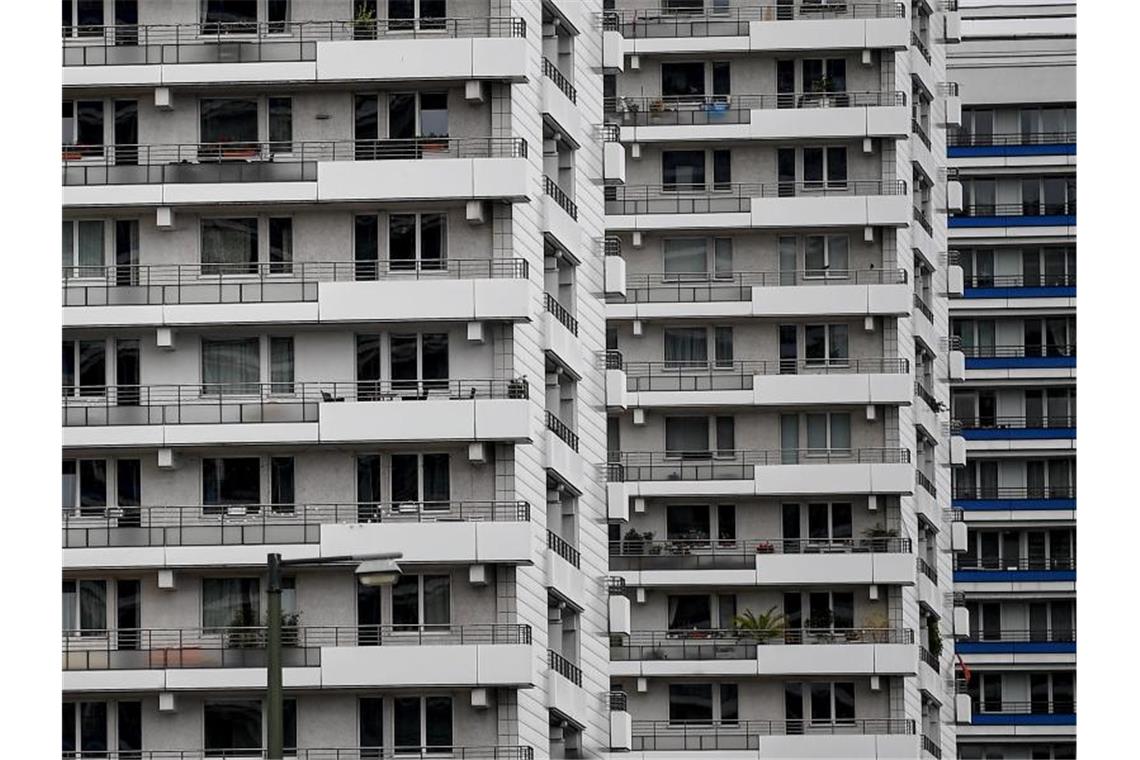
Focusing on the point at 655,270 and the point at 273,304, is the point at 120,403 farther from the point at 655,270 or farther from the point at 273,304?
the point at 655,270

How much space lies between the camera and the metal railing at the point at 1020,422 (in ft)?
488

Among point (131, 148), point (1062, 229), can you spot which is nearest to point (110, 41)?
point (131, 148)

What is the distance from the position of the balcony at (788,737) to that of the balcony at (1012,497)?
4574cm

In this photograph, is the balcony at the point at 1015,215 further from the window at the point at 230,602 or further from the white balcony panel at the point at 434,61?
the window at the point at 230,602

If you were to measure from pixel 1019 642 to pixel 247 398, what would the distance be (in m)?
69.6

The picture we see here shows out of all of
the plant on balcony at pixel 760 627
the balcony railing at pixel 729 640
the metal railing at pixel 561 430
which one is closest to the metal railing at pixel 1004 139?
the balcony railing at pixel 729 640

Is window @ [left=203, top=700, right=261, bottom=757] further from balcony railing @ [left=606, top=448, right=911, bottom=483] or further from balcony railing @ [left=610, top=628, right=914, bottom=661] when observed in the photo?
balcony railing @ [left=606, top=448, right=911, bottom=483]

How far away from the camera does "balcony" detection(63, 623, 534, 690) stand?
261 feet

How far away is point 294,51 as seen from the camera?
8281 cm

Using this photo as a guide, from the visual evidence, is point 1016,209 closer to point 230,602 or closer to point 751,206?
point 751,206

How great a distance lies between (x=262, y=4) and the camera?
84188 mm

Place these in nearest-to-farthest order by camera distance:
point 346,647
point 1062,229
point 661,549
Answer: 1. point 346,647
2. point 661,549
3. point 1062,229

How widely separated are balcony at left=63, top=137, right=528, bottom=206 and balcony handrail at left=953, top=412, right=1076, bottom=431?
6838 centimetres

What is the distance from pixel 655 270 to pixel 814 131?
19.7 feet
